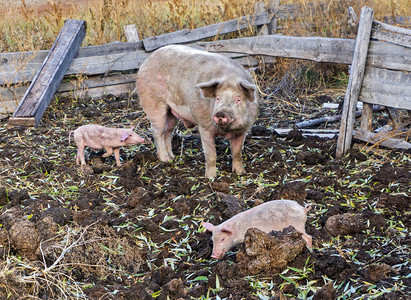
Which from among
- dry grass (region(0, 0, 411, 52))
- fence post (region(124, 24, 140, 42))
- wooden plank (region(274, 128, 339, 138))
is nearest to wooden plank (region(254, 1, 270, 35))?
dry grass (region(0, 0, 411, 52))

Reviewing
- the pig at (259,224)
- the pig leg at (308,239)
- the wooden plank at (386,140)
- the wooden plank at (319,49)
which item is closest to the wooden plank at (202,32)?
the wooden plank at (319,49)

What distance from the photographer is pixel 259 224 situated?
378 centimetres

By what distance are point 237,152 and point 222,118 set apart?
33.5 inches

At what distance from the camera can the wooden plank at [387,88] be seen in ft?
17.0

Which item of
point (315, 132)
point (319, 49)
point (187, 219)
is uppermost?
point (319, 49)

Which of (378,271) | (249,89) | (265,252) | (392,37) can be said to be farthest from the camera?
(392,37)

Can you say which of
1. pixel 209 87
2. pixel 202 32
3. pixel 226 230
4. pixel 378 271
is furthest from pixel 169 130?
pixel 378 271

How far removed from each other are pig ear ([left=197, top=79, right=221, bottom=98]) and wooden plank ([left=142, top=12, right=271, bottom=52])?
396 cm

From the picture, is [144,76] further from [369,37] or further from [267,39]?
[369,37]

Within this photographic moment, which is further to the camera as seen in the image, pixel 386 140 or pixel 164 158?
pixel 164 158

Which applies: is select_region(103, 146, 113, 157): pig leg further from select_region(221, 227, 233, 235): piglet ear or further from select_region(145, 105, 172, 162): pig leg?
select_region(221, 227, 233, 235): piglet ear

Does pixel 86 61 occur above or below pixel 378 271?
above

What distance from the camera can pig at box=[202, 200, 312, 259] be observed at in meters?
3.73

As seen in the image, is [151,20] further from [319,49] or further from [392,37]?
[392,37]
